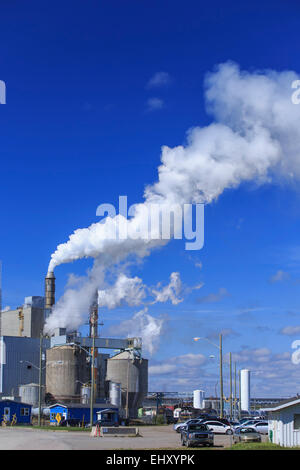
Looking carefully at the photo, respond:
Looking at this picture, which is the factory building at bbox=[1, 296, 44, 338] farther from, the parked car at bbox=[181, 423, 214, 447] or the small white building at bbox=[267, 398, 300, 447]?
the small white building at bbox=[267, 398, 300, 447]

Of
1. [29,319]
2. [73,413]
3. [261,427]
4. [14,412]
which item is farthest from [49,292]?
[261,427]

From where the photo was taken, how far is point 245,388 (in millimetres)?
137625

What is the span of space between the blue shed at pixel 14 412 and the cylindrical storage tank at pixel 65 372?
23109 mm

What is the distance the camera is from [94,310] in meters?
105

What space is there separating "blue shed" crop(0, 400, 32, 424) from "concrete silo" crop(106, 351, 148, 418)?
3265 cm

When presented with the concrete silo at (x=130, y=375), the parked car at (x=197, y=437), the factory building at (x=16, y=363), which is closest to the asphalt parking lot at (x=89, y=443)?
the parked car at (x=197, y=437)

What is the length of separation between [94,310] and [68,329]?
1126 centimetres

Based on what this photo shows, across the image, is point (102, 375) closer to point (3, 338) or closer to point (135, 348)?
point (135, 348)

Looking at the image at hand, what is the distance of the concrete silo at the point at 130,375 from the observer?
4498 inches

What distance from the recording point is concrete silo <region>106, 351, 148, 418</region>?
4498 inches

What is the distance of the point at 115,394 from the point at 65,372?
9594 millimetres

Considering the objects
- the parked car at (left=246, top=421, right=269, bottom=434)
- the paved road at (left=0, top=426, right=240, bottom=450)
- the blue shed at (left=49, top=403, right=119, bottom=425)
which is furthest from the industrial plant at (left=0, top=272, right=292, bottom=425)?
the paved road at (left=0, top=426, right=240, bottom=450)
